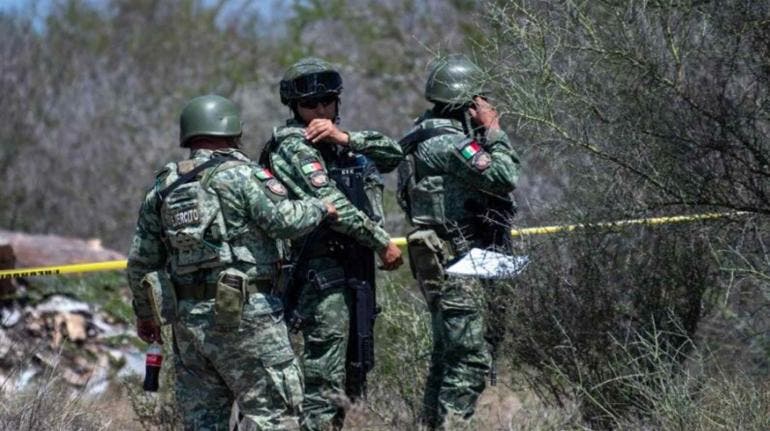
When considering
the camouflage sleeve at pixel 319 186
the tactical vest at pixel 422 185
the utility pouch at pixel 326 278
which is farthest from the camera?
the tactical vest at pixel 422 185

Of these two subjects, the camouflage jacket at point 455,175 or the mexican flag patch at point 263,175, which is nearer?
the mexican flag patch at point 263,175

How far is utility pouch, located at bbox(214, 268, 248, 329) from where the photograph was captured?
5.80 m

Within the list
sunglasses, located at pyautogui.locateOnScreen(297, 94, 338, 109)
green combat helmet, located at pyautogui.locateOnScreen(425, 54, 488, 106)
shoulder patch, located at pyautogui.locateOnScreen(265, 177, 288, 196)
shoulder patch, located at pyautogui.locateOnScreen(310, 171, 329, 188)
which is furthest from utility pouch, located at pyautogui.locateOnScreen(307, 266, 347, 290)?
green combat helmet, located at pyautogui.locateOnScreen(425, 54, 488, 106)

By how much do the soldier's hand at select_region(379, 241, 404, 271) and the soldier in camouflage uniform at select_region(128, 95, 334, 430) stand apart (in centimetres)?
50

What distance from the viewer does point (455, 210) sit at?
7008mm

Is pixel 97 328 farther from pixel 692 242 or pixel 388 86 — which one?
pixel 388 86

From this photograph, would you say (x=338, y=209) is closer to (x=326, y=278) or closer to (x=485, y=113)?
(x=326, y=278)

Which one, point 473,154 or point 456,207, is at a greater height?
point 473,154

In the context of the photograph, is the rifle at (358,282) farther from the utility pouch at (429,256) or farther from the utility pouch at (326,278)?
the utility pouch at (429,256)

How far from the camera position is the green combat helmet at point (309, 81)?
261 inches

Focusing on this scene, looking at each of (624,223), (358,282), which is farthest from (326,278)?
(624,223)

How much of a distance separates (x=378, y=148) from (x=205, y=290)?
1.19m

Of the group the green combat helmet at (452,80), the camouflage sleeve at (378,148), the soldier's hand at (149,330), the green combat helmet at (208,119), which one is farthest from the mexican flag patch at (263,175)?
the green combat helmet at (452,80)

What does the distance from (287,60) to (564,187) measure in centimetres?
1508
